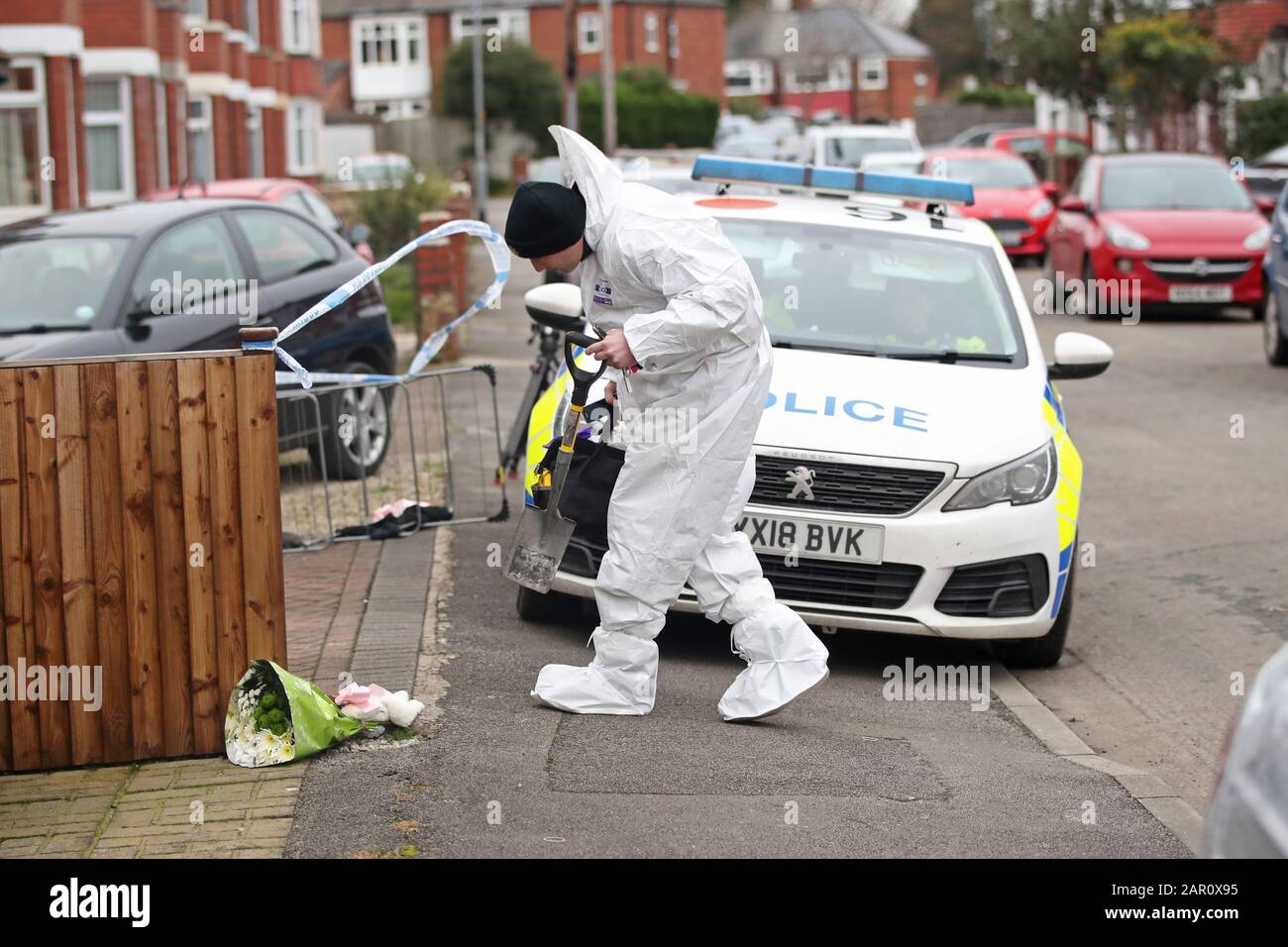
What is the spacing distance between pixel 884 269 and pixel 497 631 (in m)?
2.57

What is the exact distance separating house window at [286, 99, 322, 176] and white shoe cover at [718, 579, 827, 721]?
4119 centimetres

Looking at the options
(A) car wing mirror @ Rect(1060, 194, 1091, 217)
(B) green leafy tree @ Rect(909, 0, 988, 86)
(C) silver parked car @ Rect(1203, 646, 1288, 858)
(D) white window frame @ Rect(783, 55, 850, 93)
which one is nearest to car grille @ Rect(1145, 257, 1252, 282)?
(A) car wing mirror @ Rect(1060, 194, 1091, 217)

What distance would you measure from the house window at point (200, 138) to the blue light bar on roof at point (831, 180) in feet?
84.1

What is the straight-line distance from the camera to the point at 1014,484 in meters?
Result: 6.89

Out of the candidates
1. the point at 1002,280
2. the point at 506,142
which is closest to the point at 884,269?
the point at 1002,280

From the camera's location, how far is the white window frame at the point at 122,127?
27.0 meters

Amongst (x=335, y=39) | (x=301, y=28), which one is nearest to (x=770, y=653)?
(x=301, y=28)

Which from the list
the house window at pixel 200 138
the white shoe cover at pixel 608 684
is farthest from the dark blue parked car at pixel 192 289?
the house window at pixel 200 138

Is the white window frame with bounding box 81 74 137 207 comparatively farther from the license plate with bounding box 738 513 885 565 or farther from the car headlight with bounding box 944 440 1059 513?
the car headlight with bounding box 944 440 1059 513

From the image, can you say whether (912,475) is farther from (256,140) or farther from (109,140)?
(256,140)

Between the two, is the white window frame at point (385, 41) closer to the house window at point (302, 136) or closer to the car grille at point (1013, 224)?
the house window at point (302, 136)

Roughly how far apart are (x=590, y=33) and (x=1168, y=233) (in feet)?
247
